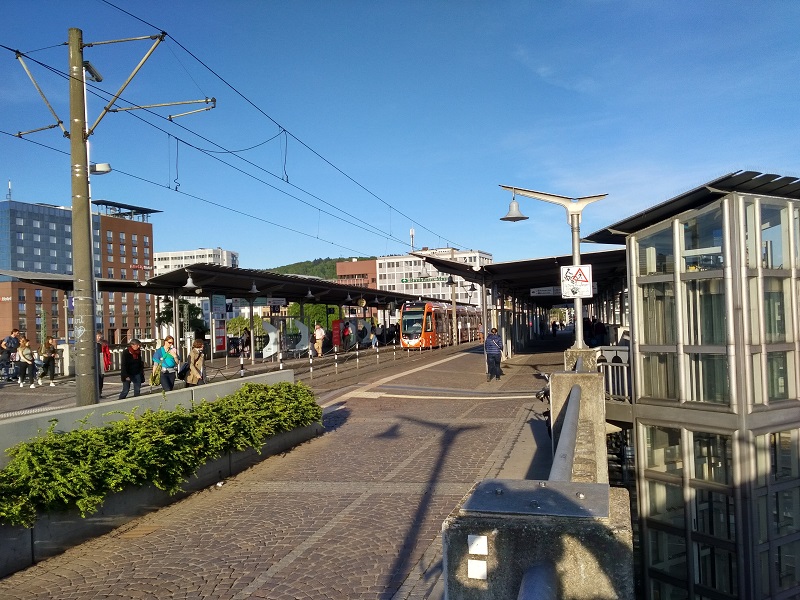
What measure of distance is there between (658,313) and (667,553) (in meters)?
3.38

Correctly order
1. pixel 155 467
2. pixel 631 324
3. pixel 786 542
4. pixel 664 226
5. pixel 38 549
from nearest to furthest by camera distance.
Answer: pixel 38 549 < pixel 155 467 < pixel 786 542 < pixel 664 226 < pixel 631 324

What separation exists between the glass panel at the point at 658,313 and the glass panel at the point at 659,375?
0.69ft

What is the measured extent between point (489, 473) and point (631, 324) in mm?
3152

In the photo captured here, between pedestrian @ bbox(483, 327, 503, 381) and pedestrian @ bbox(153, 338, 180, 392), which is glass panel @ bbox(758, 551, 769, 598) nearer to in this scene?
pedestrian @ bbox(153, 338, 180, 392)

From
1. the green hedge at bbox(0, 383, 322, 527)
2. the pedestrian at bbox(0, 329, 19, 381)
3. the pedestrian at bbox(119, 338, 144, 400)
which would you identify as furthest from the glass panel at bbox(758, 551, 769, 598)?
the pedestrian at bbox(0, 329, 19, 381)

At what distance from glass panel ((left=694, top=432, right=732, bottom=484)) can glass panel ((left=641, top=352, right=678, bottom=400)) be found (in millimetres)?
685

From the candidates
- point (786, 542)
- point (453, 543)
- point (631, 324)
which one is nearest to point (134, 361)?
point (631, 324)

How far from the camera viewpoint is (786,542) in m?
9.00

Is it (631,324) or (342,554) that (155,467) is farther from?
(631,324)

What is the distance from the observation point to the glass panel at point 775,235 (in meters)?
8.85

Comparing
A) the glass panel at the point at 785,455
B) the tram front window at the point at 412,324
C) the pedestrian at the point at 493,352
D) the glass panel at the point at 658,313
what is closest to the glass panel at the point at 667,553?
the glass panel at the point at 785,455

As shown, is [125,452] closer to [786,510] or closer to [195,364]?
[195,364]

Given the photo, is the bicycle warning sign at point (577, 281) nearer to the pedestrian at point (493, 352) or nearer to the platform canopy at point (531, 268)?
the pedestrian at point (493, 352)

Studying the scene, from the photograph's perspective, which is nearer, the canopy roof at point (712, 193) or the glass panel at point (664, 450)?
the canopy roof at point (712, 193)
